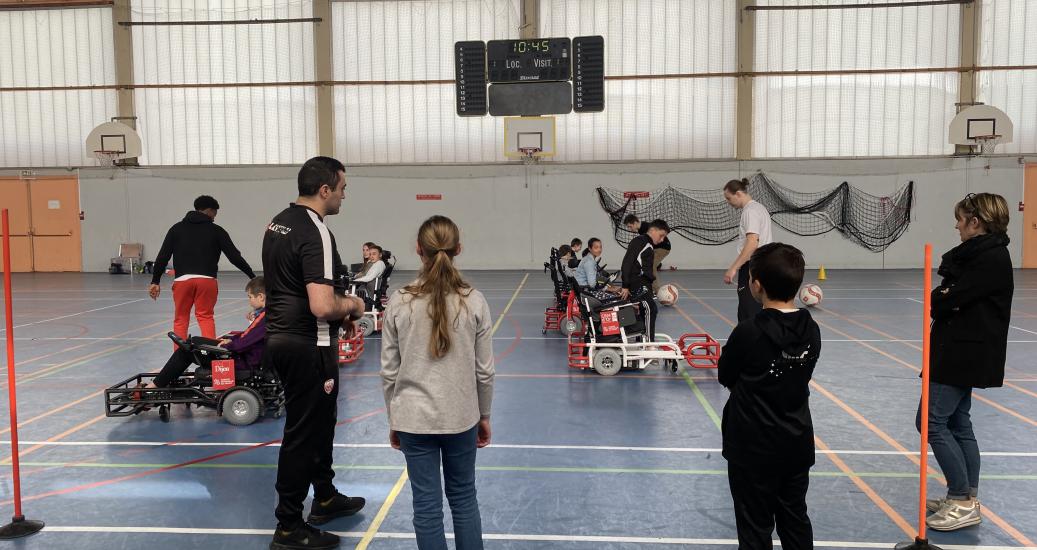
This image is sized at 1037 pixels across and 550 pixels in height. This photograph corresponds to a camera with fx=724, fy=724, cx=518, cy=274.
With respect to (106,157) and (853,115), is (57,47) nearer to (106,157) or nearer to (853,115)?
(106,157)

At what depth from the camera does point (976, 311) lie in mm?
3393

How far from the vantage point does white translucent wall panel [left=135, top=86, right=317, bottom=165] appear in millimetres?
21125

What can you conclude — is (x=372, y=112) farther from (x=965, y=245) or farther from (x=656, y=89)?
(x=965, y=245)

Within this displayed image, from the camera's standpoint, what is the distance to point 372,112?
836 inches

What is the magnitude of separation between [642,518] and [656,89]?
18.5 meters

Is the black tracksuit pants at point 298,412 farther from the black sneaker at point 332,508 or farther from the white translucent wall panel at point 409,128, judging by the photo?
the white translucent wall panel at point 409,128

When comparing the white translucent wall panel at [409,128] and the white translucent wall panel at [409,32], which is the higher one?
the white translucent wall panel at [409,32]

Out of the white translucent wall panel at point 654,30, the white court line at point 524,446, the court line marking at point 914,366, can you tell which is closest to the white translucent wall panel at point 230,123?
the white translucent wall panel at point 654,30

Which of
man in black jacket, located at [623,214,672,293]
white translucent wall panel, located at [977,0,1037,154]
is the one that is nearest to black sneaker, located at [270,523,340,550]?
man in black jacket, located at [623,214,672,293]

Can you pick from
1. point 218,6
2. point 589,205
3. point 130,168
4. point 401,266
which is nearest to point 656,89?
point 589,205

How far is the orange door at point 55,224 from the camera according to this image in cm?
2180

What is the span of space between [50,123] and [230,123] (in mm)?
5450

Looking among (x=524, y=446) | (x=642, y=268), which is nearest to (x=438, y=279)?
(x=524, y=446)

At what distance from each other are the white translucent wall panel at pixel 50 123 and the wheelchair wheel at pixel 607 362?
780 inches
